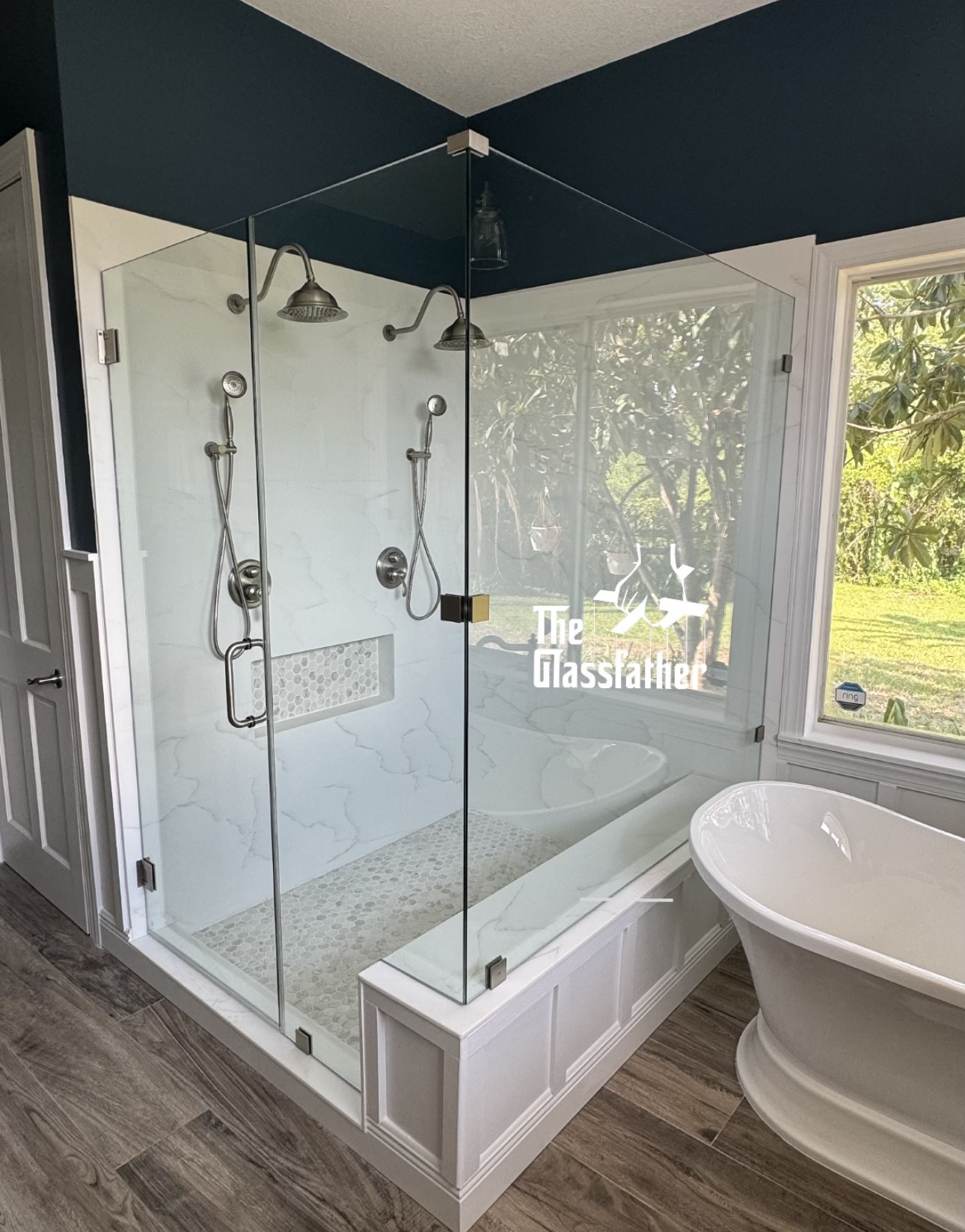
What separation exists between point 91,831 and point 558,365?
1962 millimetres

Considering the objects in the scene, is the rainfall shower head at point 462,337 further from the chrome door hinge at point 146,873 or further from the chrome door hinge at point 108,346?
the chrome door hinge at point 146,873

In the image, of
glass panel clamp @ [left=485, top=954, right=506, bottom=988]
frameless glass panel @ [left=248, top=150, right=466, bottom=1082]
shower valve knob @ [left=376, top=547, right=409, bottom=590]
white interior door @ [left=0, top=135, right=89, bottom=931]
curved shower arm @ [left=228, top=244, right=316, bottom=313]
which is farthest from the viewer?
shower valve knob @ [left=376, top=547, right=409, bottom=590]

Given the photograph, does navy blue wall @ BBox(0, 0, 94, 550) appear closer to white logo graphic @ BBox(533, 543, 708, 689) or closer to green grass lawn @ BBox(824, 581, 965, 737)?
white logo graphic @ BBox(533, 543, 708, 689)

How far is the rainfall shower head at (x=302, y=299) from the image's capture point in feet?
6.66

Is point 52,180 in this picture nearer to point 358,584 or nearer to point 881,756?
point 358,584

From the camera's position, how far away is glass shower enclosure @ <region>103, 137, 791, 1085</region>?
5.60 ft

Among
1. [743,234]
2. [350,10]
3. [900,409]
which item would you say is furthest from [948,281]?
[350,10]

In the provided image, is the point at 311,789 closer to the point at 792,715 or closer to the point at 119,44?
the point at 792,715

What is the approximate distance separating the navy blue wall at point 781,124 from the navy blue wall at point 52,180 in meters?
1.65

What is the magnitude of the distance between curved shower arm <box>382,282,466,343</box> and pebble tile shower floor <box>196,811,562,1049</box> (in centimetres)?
114

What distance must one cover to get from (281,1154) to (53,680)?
4.93 ft

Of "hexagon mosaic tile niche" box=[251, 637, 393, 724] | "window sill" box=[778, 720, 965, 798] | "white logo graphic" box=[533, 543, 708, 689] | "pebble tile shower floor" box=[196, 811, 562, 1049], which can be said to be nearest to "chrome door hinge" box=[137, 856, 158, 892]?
"pebble tile shower floor" box=[196, 811, 562, 1049]

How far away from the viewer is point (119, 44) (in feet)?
6.84

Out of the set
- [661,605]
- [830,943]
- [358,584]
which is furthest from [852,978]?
[358,584]
